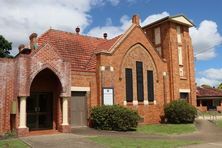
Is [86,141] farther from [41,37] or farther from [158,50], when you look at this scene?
[158,50]

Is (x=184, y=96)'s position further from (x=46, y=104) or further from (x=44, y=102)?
(x=44, y=102)

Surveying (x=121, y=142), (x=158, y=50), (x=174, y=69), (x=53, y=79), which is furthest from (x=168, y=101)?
(x=121, y=142)

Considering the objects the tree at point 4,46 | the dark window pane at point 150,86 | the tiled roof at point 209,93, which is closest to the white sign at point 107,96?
the dark window pane at point 150,86

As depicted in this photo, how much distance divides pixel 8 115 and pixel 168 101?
609 inches

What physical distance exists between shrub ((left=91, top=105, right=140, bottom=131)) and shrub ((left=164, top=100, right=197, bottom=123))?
6.70 m

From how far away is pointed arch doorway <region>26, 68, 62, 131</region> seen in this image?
20.0 meters

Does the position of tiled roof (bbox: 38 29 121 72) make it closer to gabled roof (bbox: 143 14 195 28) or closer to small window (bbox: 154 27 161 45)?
small window (bbox: 154 27 161 45)

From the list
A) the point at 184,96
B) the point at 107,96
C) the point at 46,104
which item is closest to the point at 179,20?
the point at 184,96

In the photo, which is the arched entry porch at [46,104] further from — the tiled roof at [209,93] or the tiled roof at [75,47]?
the tiled roof at [209,93]

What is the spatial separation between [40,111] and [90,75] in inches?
199

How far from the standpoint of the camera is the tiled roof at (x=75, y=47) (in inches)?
952

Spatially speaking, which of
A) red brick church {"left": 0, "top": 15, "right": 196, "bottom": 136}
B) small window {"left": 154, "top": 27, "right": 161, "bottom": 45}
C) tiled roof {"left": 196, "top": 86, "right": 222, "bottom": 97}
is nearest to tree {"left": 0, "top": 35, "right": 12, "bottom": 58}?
red brick church {"left": 0, "top": 15, "right": 196, "bottom": 136}

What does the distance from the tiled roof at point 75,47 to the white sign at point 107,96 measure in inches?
74.7

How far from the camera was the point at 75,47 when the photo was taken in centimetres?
2584
